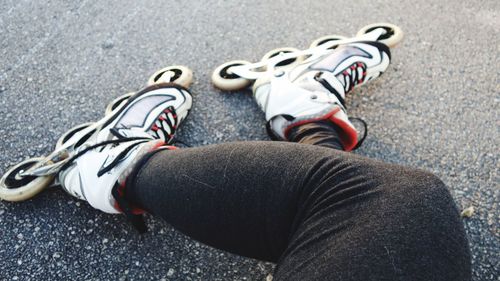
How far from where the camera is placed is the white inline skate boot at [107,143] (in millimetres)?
1096

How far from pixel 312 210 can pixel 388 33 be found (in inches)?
42.0

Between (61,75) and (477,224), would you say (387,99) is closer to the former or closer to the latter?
(477,224)

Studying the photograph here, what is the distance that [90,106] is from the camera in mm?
1524

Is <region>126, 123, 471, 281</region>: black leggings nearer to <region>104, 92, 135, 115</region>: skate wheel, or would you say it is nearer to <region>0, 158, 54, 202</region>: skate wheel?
<region>0, 158, 54, 202</region>: skate wheel

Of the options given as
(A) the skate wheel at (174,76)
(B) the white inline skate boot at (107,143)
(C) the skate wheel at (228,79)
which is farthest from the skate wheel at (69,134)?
(C) the skate wheel at (228,79)

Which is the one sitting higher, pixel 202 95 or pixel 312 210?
pixel 312 210

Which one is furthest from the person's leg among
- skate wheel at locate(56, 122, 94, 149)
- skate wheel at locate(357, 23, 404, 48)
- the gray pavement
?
skate wheel at locate(357, 23, 404, 48)

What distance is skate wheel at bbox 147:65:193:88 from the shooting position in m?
1.52

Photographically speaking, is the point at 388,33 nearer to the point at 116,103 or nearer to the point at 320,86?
the point at 320,86

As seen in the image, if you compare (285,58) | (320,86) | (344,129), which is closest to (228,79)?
(285,58)

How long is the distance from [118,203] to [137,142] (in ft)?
0.60

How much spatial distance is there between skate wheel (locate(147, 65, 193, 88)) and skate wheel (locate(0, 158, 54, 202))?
0.51 m

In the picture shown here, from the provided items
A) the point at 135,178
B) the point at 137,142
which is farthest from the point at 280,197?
the point at 137,142

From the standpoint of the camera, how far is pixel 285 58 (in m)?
1.50
